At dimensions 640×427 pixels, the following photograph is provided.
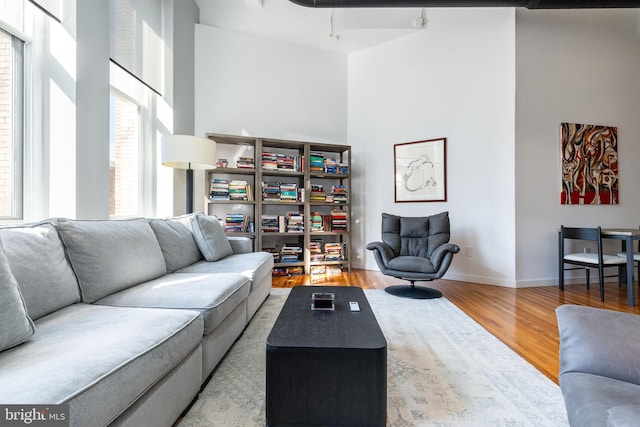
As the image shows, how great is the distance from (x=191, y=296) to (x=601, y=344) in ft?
5.51

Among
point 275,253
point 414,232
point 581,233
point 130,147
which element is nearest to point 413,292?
point 414,232

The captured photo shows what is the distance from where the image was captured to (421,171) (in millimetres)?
4410

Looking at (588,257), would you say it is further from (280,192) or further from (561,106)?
(280,192)

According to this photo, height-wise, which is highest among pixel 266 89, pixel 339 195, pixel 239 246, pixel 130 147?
pixel 266 89

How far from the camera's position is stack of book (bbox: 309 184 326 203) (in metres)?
4.48

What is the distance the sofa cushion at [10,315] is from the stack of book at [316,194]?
3.58 metres

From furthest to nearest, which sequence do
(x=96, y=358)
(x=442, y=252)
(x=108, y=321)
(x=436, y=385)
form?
(x=442, y=252) < (x=436, y=385) < (x=108, y=321) < (x=96, y=358)

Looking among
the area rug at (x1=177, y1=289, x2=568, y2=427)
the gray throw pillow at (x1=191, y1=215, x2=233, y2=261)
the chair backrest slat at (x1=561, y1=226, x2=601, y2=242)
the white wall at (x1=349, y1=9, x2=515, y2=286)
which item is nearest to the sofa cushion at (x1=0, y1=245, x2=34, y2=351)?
the area rug at (x1=177, y1=289, x2=568, y2=427)

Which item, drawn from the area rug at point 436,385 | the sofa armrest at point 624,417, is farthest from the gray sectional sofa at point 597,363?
the area rug at point 436,385

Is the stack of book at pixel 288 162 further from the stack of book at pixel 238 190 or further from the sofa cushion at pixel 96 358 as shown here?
the sofa cushion at pixel 96 358

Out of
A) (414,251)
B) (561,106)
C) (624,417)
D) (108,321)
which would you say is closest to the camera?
(624,417)

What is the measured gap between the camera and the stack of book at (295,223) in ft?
14.2

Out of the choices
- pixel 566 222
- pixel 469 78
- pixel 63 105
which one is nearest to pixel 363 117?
pixel 469 78

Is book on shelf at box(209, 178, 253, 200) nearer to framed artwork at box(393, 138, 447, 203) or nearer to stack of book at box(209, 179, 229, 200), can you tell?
Result: stack of book at box(209, 179, 229, 200)
